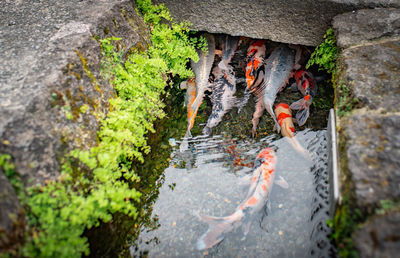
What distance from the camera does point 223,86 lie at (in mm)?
4961

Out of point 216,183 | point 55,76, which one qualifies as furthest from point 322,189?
point 55,76

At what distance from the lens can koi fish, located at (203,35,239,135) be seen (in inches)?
181

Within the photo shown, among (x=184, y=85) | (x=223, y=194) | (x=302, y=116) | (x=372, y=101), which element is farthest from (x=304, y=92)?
(x=223, y=194)

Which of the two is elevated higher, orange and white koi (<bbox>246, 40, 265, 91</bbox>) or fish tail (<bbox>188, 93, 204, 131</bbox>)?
orange and white koi (<bbox>246, 40, 265, 91</bbox>)

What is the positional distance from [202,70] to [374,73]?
295 cm

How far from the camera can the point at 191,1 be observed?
467 cm

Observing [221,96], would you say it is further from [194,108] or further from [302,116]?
[302,116]

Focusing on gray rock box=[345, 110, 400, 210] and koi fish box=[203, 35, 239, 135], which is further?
koi fish box=[203, 35, 239, 135]

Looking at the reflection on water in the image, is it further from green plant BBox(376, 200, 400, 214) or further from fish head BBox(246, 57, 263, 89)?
fish head BBox(246, 57, 263, 89)

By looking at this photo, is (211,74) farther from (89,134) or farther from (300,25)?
(89,134)

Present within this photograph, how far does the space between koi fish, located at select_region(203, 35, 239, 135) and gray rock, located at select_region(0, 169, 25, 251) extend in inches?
115

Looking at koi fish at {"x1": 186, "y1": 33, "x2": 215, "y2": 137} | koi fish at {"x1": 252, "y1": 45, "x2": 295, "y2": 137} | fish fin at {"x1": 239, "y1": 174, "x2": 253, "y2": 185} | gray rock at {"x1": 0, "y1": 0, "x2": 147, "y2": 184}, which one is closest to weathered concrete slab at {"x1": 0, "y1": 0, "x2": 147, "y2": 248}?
gray rock at {"x1": 0, "y1": 0, "x2": 147, "y2": 184}

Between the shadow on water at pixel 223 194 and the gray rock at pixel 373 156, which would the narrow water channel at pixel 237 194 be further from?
the gray rock at pixel 373 156

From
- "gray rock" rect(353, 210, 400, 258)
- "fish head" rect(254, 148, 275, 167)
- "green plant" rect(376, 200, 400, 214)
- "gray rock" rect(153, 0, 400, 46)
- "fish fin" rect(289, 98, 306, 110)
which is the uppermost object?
"gray rock" rect(153, 0, 400, 46)
